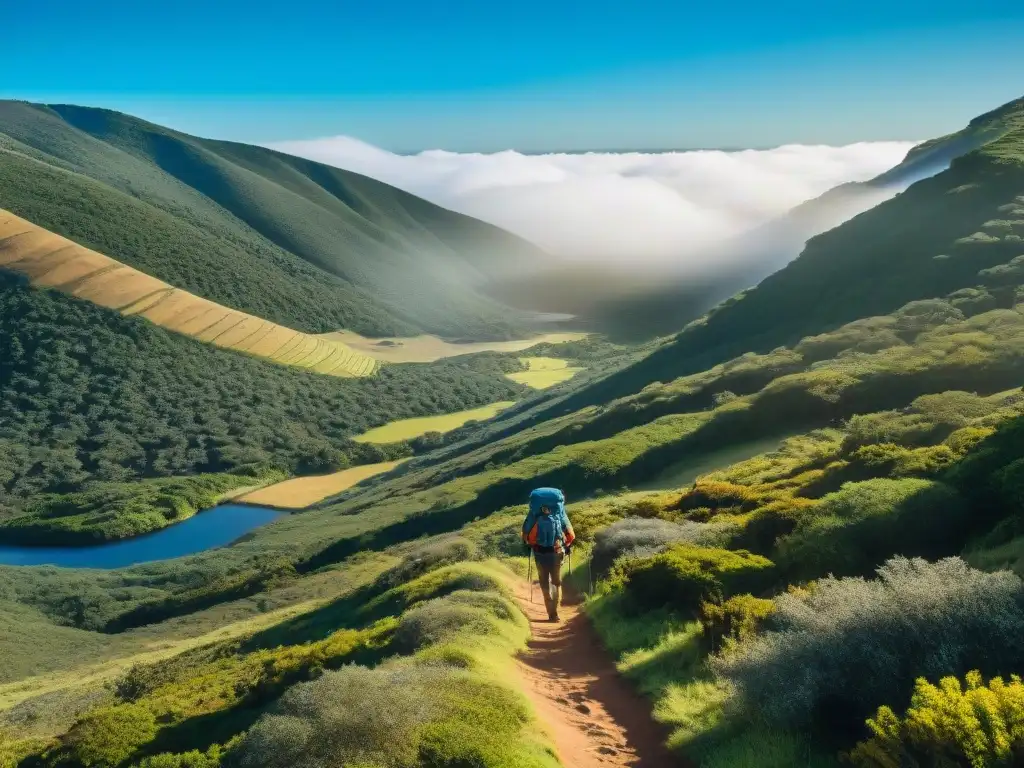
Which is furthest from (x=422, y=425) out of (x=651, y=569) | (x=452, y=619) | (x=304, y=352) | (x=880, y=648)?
(x=880, y=648)

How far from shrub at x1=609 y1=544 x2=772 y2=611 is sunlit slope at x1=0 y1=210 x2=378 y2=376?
5564 inches

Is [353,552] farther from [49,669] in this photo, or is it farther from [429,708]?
[429,708]

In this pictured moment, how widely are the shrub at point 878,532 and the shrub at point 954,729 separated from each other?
5.80 m

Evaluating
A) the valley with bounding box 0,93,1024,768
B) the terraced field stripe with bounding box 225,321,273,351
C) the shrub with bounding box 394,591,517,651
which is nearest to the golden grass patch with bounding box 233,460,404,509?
the valley with bounding box 0,93,1024,768

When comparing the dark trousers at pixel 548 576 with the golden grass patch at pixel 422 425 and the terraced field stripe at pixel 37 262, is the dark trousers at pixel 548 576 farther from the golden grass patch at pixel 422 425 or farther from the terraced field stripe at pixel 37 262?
the terraced field stripe at pixel 37 262

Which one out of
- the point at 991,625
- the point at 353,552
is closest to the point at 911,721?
the point at 991,625

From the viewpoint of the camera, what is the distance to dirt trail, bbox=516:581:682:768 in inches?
351

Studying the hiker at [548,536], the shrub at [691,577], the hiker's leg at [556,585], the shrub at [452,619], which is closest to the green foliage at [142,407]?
the hiker's leg at [556,585]

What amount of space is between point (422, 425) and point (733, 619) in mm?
122066

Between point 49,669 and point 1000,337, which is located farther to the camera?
point 49,669

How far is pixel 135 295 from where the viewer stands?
138 m

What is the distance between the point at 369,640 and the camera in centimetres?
1333

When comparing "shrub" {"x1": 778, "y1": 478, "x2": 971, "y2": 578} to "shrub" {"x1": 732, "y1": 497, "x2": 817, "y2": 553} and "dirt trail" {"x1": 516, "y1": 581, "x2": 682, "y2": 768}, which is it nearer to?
"shrub" {"x1": 732, "y1": 497, "x2": 817, "y2": 553}

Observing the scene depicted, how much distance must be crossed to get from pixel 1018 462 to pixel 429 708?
11.1 meters
